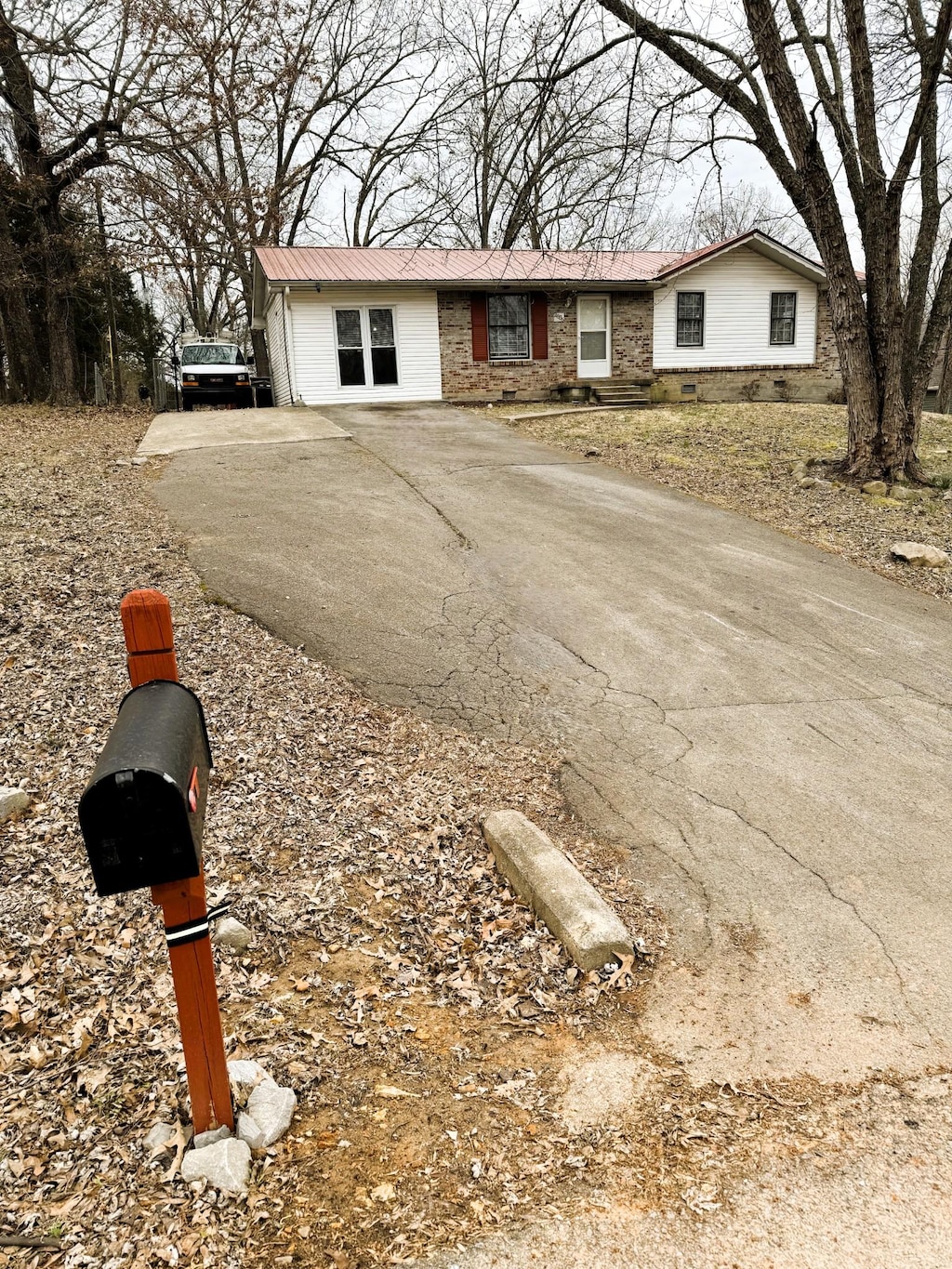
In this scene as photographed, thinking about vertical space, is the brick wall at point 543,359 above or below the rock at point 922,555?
above

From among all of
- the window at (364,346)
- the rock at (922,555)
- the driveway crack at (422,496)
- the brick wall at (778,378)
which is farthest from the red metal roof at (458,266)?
the rock at (922,555)

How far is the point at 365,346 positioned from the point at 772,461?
11104mm

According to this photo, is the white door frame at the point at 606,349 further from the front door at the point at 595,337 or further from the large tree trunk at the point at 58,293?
the large tree trunk at the point at 58,293

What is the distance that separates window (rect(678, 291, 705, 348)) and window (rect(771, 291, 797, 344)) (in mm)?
2154

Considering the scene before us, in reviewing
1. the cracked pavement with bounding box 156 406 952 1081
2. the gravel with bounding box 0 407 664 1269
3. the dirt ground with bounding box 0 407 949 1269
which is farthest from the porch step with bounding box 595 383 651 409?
the dirt ground with bounding box 0 407 949 1269

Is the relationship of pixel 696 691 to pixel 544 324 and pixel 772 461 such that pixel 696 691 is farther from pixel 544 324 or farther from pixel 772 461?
pixel 544 324

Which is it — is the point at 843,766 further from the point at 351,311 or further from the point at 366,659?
the point at 351,311

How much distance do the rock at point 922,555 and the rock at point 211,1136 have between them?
7.93 metres

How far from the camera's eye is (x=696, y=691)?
5.46 metres

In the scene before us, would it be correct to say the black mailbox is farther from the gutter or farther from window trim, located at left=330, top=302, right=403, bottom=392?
window trim, located at left=330, top=302, right=403, bottom=392

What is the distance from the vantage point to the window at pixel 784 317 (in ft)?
75.4

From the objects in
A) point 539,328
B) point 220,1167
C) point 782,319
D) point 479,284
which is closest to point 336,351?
point 479,284

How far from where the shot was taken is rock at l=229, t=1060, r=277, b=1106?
243cm

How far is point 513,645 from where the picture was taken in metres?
6.03
